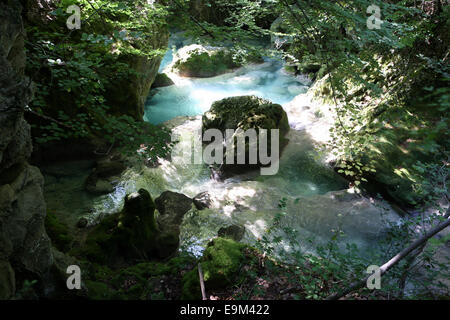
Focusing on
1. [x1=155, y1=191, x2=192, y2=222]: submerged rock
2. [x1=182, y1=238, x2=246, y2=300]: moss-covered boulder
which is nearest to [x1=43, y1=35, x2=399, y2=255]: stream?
[x1=155, y1=191, x2=192, y2=222]: submerged rock

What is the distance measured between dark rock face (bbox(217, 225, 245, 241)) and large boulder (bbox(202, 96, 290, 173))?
94.7 inches

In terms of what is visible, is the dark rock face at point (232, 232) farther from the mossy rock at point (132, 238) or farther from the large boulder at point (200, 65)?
the large boulder at point (200, 65)

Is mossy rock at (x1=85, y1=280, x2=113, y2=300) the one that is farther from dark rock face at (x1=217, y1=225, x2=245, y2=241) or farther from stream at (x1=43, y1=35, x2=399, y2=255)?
dark rock face at (x1=217, y1=225, x2=245, y2=241)

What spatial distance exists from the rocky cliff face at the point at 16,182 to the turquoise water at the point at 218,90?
32.2 ft

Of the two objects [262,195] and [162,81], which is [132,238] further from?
[162,81]

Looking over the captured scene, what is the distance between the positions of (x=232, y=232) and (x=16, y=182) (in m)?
4.42

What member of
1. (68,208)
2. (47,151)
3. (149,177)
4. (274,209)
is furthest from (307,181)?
(47,151)

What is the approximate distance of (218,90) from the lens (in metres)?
15.5

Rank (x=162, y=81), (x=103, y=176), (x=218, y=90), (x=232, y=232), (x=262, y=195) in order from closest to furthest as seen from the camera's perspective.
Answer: (x=232, y=232)
(x=262, y=195)
(x=103, y=176)
(x=218, y=90)
(x=162, y=81)

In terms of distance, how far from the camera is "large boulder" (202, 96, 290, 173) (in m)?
8.55

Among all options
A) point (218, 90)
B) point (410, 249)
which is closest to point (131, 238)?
point (410, 249)

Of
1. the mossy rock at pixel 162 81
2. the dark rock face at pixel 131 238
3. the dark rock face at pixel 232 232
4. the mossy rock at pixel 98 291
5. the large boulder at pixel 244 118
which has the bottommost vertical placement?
the dark rock face at pixel 232 232

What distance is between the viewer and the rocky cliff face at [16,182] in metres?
2.24

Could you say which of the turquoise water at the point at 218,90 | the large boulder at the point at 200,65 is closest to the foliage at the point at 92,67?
the turquoise water at the point at 218,90
